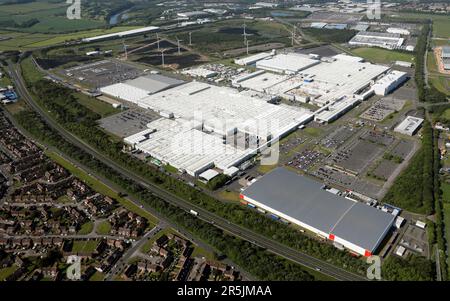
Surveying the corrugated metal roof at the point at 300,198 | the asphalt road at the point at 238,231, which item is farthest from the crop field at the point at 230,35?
the corrugated metal roof at the point at 300,198

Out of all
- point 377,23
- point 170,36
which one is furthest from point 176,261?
point 377,23

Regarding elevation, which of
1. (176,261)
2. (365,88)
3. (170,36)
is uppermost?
(170,36)

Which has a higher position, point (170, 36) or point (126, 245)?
point (170, 36)

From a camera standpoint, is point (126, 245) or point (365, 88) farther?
point (365, 88)

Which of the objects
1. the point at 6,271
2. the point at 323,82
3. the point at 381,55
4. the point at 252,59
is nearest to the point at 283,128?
the point at 323,82

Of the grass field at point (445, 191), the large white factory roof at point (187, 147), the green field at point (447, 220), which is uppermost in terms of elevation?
the large white factory roof at point (187, 147)

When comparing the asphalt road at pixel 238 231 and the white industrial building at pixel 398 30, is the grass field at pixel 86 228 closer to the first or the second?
the asphalt road at pixel 238 231

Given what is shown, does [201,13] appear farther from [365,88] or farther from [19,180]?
[19,180]
